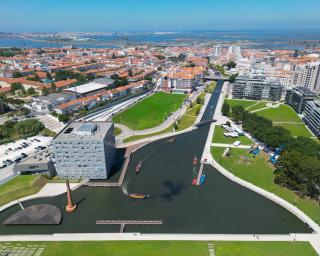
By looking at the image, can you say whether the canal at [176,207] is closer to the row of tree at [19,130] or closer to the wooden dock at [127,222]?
the wooden dock at [127,222]

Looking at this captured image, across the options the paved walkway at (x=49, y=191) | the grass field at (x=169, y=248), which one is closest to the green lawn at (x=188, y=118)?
the paved walkway at (x=49, y=191)

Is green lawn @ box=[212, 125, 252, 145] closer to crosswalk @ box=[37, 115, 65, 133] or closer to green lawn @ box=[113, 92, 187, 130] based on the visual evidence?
green lawn @ box=[113, 92, 187, 130]

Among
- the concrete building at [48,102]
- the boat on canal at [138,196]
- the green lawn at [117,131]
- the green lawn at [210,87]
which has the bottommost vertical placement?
the boat on canal at [138,196]

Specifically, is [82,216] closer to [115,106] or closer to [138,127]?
[138,127]

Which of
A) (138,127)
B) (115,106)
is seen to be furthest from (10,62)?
(138,127)

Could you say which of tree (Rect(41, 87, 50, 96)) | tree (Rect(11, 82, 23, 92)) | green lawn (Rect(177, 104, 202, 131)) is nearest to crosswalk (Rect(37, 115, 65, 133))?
tree (Rect(41, 87, 50, 96))
